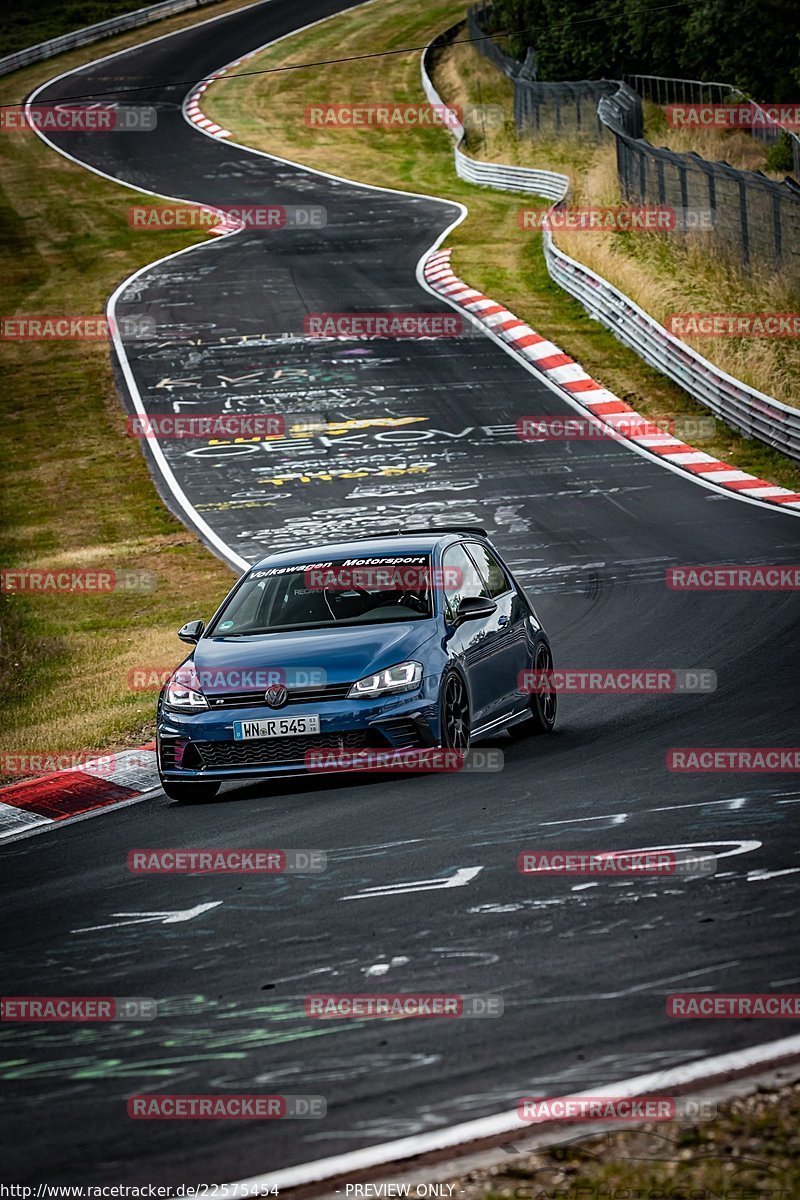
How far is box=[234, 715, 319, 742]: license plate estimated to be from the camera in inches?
408

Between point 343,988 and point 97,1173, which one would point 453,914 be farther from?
point 97,1173

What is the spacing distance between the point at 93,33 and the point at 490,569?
68791 mm

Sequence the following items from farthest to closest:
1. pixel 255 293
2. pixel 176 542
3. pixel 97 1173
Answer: pixel 255 293
pixel 176 542
pixel 97 1173

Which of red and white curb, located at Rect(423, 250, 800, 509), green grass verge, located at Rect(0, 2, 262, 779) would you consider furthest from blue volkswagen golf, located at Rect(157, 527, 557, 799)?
red and white curb, located at Rect(423, 250, 800, 509)

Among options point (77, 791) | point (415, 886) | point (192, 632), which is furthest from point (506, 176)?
point (415, 886)

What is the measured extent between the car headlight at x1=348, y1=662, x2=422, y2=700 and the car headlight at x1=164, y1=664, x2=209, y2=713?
1.02 m

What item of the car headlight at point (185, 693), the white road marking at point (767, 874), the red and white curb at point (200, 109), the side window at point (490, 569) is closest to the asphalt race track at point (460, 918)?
the white road marking at point (767, 874)

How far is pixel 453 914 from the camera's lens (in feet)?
23.5

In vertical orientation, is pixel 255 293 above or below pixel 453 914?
below

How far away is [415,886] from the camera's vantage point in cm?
772

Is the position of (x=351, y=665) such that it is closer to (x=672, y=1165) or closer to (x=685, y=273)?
(x=672, y=1165)

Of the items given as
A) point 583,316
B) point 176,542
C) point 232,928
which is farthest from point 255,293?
point 232,928

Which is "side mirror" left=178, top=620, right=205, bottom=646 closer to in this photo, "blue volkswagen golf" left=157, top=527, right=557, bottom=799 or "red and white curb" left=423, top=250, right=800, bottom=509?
"blue volkswagen golf" left=157, top=527, right=557, bottom=799

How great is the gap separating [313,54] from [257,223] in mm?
25514
